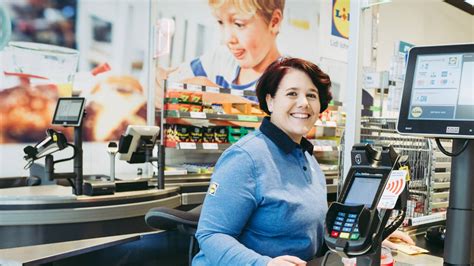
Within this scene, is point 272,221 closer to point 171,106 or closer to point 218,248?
point 218,248

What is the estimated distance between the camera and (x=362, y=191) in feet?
3.25

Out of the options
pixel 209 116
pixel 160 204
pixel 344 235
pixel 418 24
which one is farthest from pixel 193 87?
pixel 418 24

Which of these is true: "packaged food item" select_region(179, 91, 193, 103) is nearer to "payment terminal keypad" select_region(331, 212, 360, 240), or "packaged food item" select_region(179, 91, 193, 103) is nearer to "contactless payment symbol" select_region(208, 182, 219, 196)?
"contactless payment symbol" select_region(208, 182, 219, 196)

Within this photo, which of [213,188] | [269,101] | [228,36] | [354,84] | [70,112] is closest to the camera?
[213,188]

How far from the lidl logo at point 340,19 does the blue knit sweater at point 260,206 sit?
471 cm

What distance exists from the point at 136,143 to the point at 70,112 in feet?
1.96

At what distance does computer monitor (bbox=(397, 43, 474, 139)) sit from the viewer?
1.11m

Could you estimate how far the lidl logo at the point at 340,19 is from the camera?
6.01m

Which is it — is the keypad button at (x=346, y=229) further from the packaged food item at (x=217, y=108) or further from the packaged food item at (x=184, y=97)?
the packaged food item at (x=217, y=108)

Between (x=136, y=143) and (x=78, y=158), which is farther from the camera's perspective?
(x=136, y=143)

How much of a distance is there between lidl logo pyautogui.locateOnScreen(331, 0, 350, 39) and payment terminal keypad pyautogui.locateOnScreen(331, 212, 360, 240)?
527 centimetres

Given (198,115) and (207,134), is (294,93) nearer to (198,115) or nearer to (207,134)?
(198,115)

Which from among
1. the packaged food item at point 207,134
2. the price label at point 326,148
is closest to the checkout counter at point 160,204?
the packaged food item at point 207,134

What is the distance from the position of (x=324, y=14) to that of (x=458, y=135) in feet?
18.2
